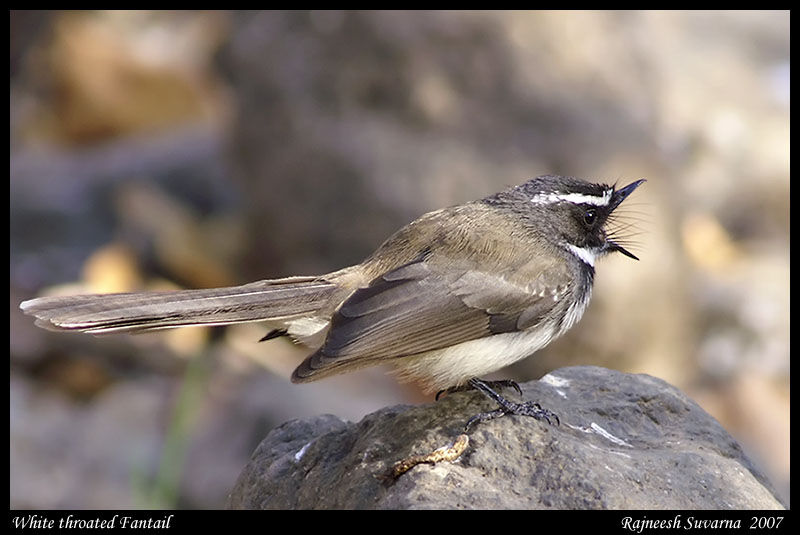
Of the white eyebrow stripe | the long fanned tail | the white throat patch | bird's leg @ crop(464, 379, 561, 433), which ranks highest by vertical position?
the white eyebrow stripe

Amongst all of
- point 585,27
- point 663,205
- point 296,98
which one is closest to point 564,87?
point 585,27

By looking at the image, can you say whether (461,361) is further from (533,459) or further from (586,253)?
(586,253)

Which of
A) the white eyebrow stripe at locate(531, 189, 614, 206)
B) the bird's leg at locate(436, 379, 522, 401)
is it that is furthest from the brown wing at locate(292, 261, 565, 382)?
the white eyebrow stripe at locate(531, 189, 614, 206)

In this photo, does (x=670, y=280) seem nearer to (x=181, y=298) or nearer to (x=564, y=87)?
(x=564, y=87)

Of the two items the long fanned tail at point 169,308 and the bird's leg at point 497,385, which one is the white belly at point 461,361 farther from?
the long fanned tail at point 169,308

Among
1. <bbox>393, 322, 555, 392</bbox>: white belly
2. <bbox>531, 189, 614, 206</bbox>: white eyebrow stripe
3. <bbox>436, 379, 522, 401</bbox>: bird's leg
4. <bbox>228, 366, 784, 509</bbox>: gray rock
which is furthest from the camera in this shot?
<bbox>531, 189, 614, 206</bbox>: white eyebrow stripe

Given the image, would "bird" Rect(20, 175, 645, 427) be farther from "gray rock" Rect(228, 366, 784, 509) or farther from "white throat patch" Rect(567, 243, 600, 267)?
"gray rock" Rect(228, 366, 784, 509)

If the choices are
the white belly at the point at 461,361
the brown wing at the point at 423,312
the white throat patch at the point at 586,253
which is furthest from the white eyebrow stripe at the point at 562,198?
→ the white belly at the point at 461,361
